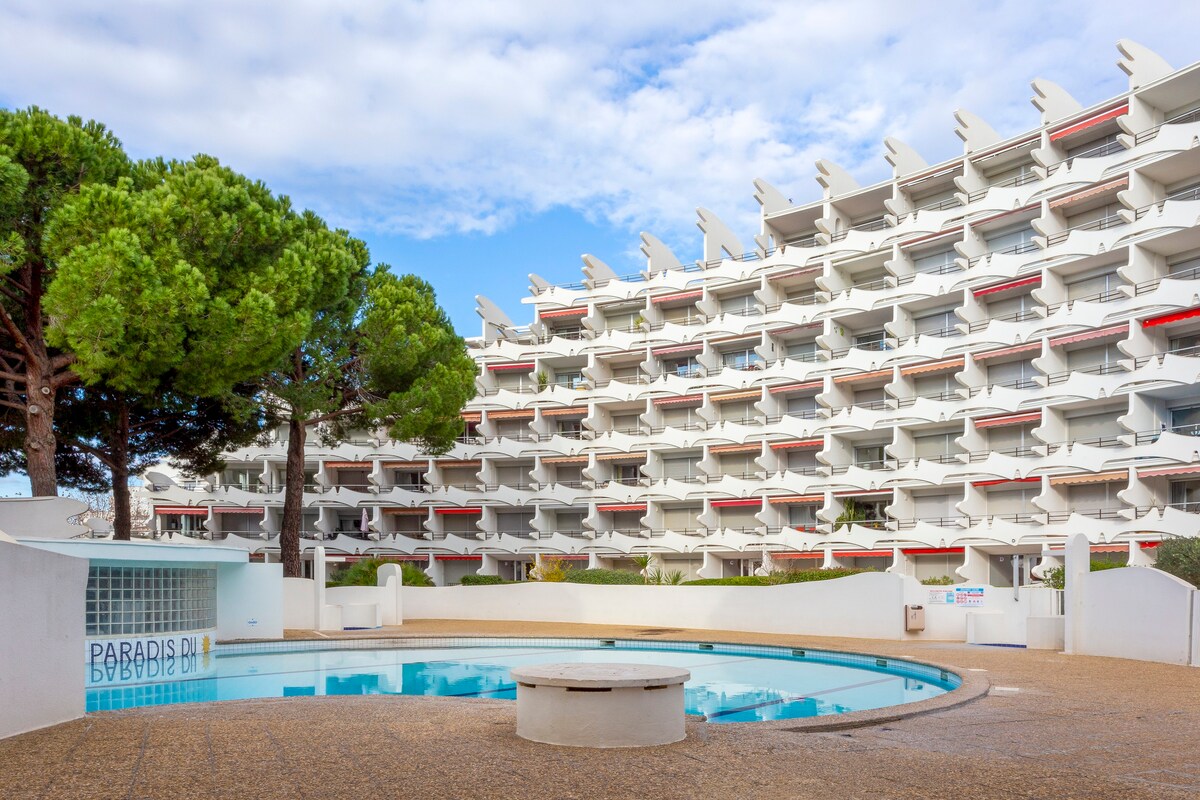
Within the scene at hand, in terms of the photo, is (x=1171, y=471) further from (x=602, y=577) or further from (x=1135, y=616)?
(x=602, y=577)

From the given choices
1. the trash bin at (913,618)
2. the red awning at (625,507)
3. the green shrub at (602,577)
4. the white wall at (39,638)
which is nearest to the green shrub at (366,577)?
the green shrub at (602,577)

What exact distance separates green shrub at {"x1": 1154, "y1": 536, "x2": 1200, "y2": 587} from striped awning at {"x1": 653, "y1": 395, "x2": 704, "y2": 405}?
28.0 metres

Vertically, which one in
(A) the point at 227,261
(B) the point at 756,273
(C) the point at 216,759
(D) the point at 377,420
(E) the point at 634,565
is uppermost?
(B) the point at 756,273

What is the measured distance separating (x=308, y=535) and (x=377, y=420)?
2510 cm

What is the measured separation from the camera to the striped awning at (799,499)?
45188mm

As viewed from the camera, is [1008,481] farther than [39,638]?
Yes

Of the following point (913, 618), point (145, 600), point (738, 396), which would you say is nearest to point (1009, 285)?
point (738, 396)

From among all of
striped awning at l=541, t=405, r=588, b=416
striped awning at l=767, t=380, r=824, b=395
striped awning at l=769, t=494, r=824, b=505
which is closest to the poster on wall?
striped awning at l=769, t=494, r=824, b=505

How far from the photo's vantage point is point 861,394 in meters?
46.4

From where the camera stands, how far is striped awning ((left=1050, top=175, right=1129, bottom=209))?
37.0 metres

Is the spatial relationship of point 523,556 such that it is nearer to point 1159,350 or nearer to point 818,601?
point 818,601

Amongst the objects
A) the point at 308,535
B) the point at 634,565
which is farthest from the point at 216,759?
the point at 308,535

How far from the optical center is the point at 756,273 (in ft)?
161

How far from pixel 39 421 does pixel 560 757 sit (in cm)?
1973
